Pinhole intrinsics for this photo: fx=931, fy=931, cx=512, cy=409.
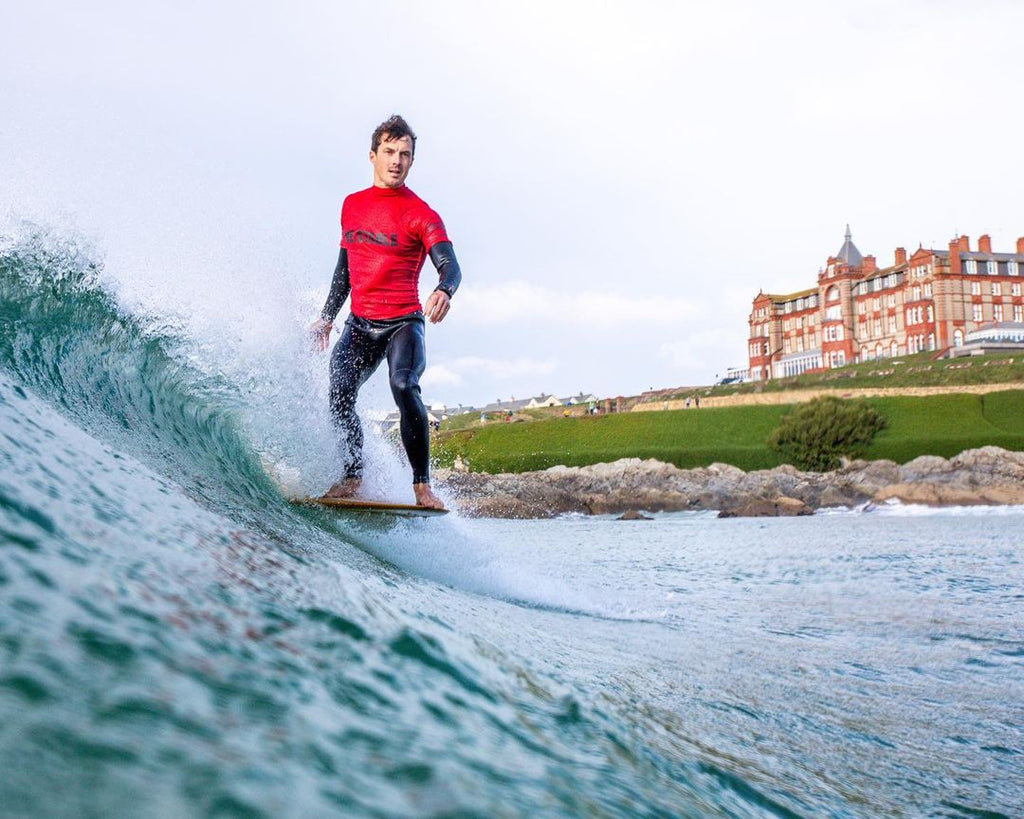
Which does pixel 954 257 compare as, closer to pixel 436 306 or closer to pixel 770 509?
pixel 770 509

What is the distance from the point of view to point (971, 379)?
55.5 m

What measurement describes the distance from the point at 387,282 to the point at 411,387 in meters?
0.66

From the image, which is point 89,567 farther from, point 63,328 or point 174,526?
point 63,328

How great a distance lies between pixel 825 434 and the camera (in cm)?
4669

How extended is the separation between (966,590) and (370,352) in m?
5.04

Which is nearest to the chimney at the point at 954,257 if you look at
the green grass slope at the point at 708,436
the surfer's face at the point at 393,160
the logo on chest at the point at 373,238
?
the green grass slope at the point at 708,436

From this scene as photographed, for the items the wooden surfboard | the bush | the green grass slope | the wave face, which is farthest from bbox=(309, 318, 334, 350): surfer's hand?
the bush

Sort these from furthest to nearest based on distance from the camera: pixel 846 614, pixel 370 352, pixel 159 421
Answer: pixel 846 614 < pixel 370 352 < pixel 159 421

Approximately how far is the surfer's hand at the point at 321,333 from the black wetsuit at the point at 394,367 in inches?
7.7

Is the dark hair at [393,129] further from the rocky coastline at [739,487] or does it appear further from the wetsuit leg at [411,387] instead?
the rocky coastline at [739,487]

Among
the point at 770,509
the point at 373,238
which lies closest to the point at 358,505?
the point at 373,238

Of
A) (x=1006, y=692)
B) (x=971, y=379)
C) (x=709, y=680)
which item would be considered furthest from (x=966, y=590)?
(x=971, y=379)

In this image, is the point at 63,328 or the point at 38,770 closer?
the point at 38,770

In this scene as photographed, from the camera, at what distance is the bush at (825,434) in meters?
46.1
